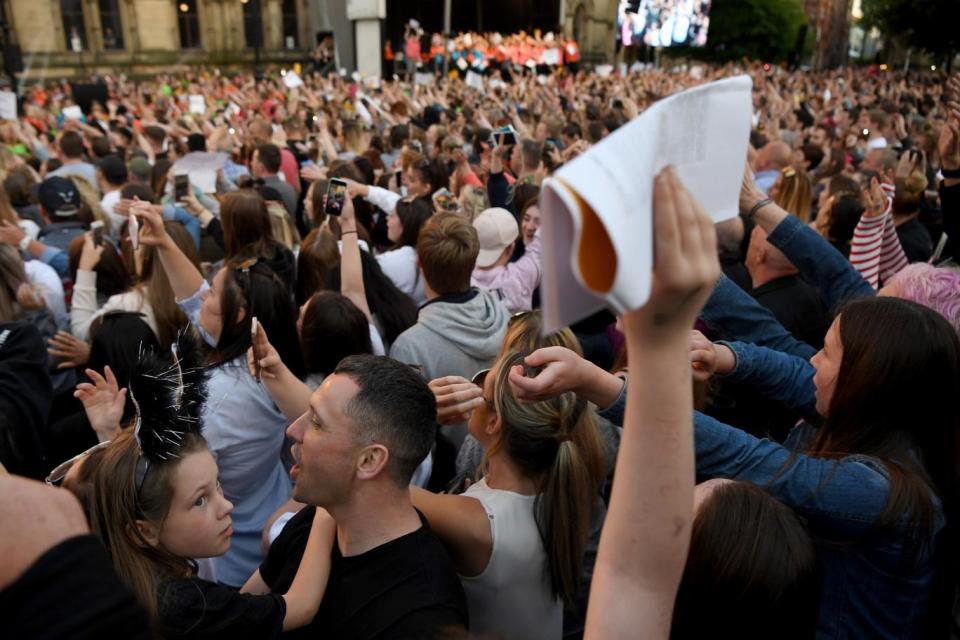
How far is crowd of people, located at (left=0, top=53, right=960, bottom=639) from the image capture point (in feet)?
3.03

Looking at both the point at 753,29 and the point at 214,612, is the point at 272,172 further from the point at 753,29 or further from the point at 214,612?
the point at 753,29

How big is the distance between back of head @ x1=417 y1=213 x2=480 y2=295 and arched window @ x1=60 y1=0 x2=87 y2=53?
106ft

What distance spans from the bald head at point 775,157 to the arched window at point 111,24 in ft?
→ 104

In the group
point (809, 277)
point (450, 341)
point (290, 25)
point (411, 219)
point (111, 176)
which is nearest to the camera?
point (809, 277)

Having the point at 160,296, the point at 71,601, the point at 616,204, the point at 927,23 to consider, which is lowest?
the point at 160,296

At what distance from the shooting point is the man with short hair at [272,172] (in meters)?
6.54

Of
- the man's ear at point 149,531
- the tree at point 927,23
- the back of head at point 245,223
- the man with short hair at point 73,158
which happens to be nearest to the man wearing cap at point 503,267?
the back of head at point 245,223

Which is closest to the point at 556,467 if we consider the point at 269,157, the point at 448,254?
the point at 448,254

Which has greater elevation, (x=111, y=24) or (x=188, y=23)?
(x=188, y=23)

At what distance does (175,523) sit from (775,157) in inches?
254

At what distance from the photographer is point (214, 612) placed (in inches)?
62.7

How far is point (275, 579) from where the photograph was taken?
2.00m

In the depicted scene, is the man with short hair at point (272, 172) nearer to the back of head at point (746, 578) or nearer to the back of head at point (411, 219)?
the back of head at point (411, 219)

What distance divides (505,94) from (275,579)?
612 inches
